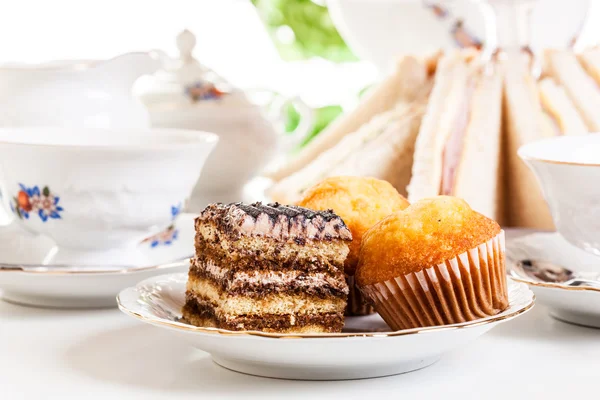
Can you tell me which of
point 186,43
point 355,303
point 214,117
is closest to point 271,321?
point 355,303

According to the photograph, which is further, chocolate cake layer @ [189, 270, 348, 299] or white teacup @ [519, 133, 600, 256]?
white teacup @ [519, 133, 600, 256]

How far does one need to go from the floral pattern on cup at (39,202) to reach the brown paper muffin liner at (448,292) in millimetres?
392

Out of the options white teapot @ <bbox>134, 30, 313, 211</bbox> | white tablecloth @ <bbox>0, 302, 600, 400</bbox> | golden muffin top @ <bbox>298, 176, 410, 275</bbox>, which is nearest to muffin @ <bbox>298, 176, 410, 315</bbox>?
golden muffin top @ <bbox>298, 176, 410, 275</bbox>

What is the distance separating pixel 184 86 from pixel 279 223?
760 millimetres

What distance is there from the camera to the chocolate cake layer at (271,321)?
71 centimetres

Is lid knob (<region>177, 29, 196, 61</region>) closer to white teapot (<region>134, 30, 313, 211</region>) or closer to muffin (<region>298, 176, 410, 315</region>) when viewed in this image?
white teapot (<region>134, 30, 313, 211</region>)

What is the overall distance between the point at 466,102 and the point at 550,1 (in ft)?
2.94

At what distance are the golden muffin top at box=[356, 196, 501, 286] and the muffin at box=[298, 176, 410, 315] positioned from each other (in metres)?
0.05

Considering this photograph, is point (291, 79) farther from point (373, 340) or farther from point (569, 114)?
point (373, 340)

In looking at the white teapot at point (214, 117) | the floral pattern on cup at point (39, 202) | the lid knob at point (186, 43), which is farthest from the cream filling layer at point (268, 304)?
the lid knob at point (186, 43)

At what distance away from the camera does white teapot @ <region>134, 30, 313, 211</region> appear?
4.64 feet

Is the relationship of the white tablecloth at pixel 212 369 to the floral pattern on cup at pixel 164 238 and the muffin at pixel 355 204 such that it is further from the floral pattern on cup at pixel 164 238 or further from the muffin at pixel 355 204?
Result: the floral pattern on cup at pixel 164 238

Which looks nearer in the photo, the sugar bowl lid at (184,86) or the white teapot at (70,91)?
the white teapot at (70,91)

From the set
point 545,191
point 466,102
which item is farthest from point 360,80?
point 545,191
